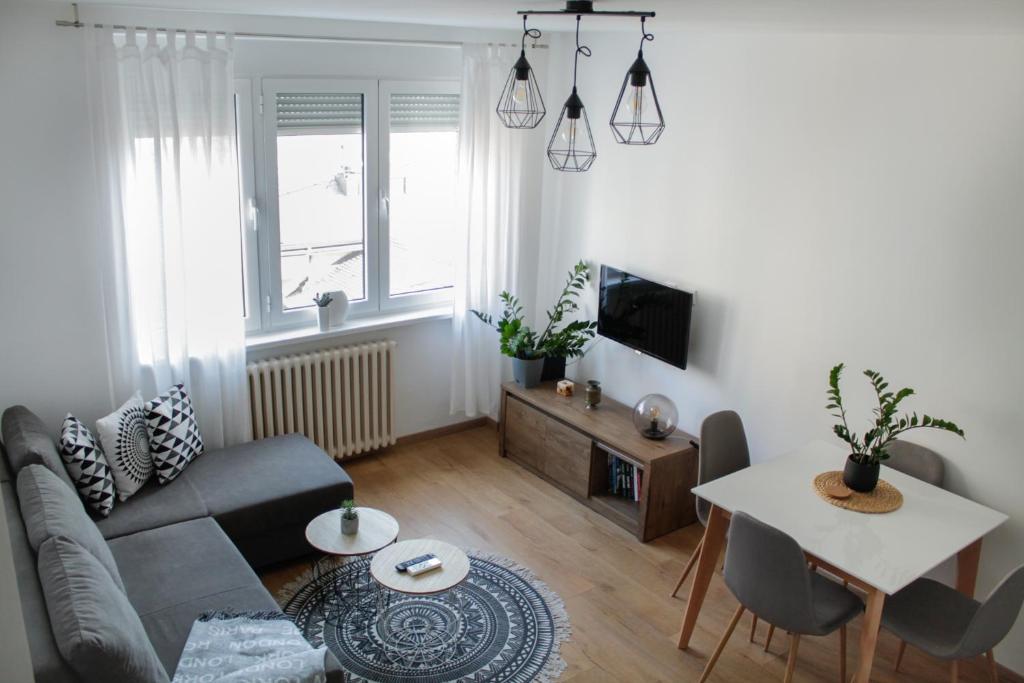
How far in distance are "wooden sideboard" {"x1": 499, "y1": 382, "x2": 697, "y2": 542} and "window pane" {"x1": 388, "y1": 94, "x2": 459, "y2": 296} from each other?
2.90 ft

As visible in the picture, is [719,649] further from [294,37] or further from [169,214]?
[294,37]

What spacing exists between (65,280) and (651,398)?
292 cm

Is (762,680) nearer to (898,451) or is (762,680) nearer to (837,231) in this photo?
(898,451)

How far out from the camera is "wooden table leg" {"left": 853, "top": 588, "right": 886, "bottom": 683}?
3.10m

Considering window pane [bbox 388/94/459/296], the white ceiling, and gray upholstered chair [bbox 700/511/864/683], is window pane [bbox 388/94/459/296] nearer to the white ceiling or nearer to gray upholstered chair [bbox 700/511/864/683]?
the white ceiling

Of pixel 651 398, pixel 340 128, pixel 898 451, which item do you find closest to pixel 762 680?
pixel 898 451

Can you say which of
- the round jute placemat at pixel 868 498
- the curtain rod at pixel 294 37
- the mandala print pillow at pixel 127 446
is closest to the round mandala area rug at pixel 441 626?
the mandala print pillow at pixel 127 446

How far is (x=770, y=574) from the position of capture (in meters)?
3.20

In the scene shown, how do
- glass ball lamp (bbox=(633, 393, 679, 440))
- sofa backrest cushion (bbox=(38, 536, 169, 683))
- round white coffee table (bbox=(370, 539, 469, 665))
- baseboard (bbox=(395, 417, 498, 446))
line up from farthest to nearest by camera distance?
baseboard (bbox=(395, 417, 498, 446)) → glass ball lamp (bbox=(633, 393, 679, 440)) → round white coffee table (bbox=(370, 539, 469, 665)) → sofa backrest cushion (bbox=(38, 536, 169, 683))

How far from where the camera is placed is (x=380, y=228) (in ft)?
17.3

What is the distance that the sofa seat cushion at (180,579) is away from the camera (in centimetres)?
326

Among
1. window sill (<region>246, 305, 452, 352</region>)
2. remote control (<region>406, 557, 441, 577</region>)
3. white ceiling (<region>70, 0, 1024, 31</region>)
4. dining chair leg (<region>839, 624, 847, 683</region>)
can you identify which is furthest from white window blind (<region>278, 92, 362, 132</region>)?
dining chair leg (<region>839, 624, 847, 683</region>)

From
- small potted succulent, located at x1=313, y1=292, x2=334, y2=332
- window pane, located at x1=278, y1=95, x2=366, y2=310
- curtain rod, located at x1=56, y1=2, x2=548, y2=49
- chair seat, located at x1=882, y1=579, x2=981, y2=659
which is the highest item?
curtain rod, located at x1=56, y1=2, x2=548, y2=49

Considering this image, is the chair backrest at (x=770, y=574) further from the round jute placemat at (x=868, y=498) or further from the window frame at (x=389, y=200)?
the window frame at (x=389, y=200)
